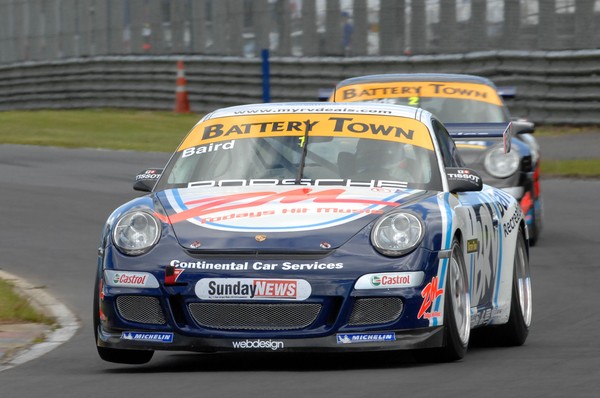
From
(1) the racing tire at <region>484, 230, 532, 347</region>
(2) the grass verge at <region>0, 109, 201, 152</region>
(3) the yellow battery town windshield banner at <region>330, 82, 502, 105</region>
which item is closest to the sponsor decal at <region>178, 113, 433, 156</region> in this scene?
(1) the racing tire at <region>484, 230, 532, 347</region>

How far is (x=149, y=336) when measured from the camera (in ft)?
22.9

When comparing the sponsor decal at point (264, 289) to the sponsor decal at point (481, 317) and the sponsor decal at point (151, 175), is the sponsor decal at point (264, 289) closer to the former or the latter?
the sponsor decal at point (481, 317)

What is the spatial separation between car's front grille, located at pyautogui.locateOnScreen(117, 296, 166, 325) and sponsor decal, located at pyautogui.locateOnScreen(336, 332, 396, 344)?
782mm

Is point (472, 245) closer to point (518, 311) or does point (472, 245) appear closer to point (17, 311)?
point (518, 311)

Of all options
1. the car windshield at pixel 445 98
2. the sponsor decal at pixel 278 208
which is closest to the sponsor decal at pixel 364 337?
the sponsor decal at pixel 278 208

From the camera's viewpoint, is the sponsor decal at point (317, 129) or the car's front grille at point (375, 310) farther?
the sponsor decal at point (317, 129)

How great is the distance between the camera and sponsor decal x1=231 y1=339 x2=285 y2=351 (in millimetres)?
6848

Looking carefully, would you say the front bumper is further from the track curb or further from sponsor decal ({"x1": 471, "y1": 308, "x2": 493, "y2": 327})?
the track curb

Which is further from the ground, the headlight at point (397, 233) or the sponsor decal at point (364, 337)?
the headlight at point (397, 233)

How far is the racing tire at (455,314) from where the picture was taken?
702cm

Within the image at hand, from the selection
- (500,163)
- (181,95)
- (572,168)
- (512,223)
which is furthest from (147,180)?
(181,95)

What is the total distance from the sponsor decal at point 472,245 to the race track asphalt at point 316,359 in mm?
509

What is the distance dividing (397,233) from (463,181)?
0.87m

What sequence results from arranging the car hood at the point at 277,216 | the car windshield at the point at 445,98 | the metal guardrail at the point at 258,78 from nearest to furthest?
the car hood at the point at 277,216, the car windshield at the point at 445,98, the metal guardrail at the point at 258,78
